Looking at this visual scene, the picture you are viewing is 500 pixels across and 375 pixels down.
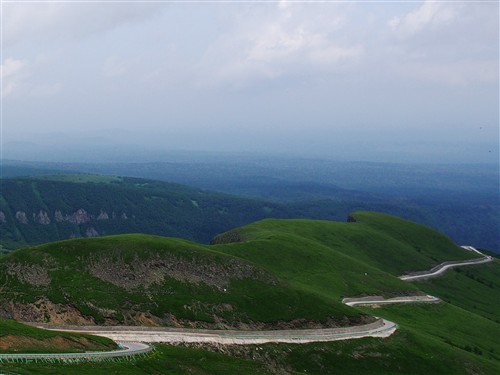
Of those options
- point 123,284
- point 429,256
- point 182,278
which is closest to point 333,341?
point 182,278

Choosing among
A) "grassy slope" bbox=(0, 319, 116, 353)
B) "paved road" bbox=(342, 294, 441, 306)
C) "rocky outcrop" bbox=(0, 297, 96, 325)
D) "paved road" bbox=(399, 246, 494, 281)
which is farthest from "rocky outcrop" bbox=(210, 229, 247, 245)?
"grassy slope" bbox=(0, 319, 116, 353)

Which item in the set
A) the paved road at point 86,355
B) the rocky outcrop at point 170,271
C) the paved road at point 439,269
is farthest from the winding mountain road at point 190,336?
the paved road at point 439,269

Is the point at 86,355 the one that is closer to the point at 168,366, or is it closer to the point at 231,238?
the point at 168,366

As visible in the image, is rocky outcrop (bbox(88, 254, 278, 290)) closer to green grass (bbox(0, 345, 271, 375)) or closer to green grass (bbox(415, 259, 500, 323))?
green grass (bbox(0, 345, 271, 375))

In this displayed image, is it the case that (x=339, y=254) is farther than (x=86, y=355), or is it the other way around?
(x=339, y=254)

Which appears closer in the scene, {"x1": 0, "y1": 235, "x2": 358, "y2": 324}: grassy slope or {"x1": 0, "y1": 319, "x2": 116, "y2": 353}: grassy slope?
{"x1": 0, "y1": 319, "x2": 116, "y2": 353}: grassy slope

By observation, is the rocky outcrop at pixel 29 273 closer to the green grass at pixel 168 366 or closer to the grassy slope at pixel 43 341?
the grassy slope at pixel 43 341

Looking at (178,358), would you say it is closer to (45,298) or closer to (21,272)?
(45,298)

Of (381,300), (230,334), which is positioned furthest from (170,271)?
(381,300)
